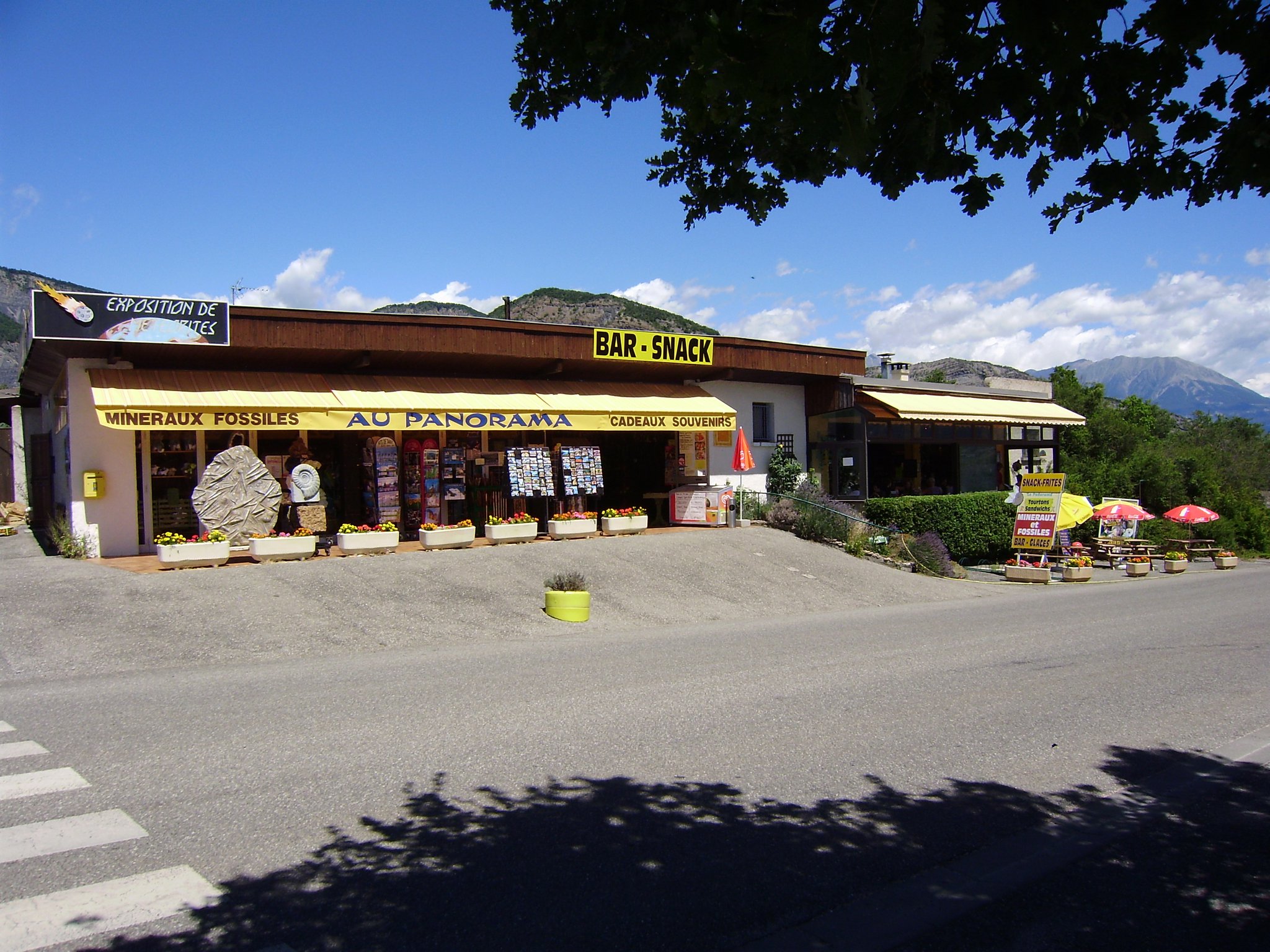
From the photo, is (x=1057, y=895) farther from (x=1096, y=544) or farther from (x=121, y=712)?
(x=1096, y=544)

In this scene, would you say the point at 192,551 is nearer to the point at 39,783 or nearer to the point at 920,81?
the point at 39,783

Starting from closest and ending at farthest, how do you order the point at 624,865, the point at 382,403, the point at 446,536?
the point at 624,865
the point at 446,536
the point at 382,403

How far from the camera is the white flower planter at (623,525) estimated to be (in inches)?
794

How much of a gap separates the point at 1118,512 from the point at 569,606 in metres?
20.9

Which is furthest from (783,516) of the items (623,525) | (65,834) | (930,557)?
(65,834)

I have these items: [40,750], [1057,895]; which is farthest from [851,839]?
[40,750]

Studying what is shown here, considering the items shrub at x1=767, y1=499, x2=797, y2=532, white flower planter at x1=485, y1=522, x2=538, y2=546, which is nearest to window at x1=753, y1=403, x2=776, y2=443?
shrub at x1=767, y1=499, x2=797, y2=532

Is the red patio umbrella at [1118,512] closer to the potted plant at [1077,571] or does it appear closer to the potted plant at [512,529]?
the potted plant at [1077,571]

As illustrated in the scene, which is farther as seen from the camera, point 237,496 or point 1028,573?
point 1028,573

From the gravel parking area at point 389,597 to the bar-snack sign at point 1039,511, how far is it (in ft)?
9.74

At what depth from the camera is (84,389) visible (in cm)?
1586

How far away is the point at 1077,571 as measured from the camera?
22.7m

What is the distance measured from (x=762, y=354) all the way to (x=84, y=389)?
14928 millimetres

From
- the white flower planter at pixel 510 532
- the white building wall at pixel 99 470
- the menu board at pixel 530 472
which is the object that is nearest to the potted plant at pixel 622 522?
the menu board at pixel 530 472
